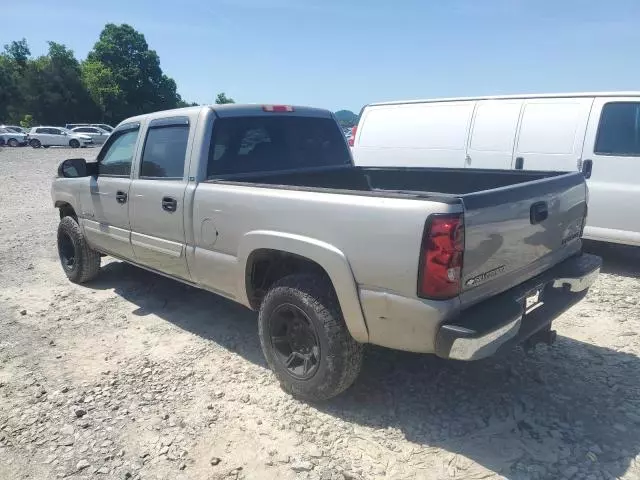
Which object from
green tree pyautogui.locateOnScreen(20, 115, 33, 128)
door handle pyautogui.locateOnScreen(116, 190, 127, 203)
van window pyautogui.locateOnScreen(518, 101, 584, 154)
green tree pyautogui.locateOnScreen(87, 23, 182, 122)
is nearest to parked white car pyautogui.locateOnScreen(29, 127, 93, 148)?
green tree pyautogui.locateOnScreen(20, 115, 33, 128)

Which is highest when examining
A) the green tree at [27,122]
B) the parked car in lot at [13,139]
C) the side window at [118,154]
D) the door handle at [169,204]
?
the side window at [118,154]

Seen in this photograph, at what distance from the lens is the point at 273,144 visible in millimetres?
4223

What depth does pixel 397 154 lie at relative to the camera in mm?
7512

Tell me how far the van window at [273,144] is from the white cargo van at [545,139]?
2.64 m

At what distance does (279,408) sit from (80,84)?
5873 centimetres

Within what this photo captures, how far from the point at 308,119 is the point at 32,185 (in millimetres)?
13305

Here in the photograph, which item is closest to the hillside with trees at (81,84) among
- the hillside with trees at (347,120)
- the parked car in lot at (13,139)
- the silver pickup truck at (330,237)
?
the parked car in lot at (13,139)

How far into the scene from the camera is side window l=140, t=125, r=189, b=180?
13.1 ft

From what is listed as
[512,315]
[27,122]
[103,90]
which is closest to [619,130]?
[512,315]

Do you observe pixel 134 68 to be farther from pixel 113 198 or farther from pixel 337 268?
pixel 337 268

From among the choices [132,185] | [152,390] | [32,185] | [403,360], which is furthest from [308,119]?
[32,185]

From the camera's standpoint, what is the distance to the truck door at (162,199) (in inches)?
154

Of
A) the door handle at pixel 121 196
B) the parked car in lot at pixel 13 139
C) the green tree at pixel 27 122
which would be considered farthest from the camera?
the green tree at pixel 27 122

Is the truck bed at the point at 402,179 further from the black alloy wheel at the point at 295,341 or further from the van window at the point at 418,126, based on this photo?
the van window at the point at 418,126
